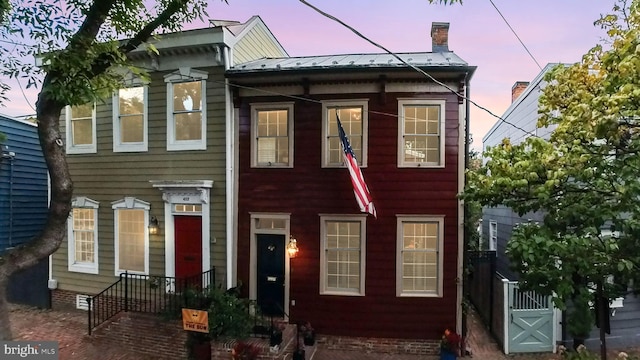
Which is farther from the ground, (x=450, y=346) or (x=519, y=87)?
(x=519, y=87)

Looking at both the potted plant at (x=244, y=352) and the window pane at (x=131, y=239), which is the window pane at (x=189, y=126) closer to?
the window pane at (x=131, y=239)

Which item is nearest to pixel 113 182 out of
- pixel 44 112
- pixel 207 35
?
pixel 44 112

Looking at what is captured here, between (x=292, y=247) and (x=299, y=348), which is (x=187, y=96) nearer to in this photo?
(x=292, y=247)

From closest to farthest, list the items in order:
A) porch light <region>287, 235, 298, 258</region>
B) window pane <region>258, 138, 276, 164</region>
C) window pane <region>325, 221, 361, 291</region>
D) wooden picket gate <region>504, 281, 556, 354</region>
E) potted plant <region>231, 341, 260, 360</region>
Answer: potted plant <region>231, 341, 260, 360</region>, wooden picket gate <region>504, 281, 556, 354</region>, porch light <region>287, 235, 298, 258</region>, window pane <region>325, 221, 361, 291</region>, window pane <region>258, 138, 276, 164</region>

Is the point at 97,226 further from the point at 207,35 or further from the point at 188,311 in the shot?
the point at 207,35

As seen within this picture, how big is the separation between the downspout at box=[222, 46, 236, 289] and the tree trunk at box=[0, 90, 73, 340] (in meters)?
3.56

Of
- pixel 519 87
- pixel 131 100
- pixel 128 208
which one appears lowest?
pixel 128 208

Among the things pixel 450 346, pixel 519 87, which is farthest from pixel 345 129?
pixel 519 87

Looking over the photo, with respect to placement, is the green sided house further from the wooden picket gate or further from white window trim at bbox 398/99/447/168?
the wooden picket gate

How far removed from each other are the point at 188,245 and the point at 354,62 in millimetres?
6644

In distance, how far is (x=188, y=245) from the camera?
9672mm

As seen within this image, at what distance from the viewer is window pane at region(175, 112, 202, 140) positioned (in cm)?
959

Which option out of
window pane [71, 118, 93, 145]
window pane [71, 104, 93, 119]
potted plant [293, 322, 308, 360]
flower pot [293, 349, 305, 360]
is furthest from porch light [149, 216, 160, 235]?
flower pot [293, 349, 305, 360]

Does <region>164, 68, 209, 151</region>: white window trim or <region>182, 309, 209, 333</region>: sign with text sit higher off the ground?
<region>164, 68, 209, 151</region>: white window trim
